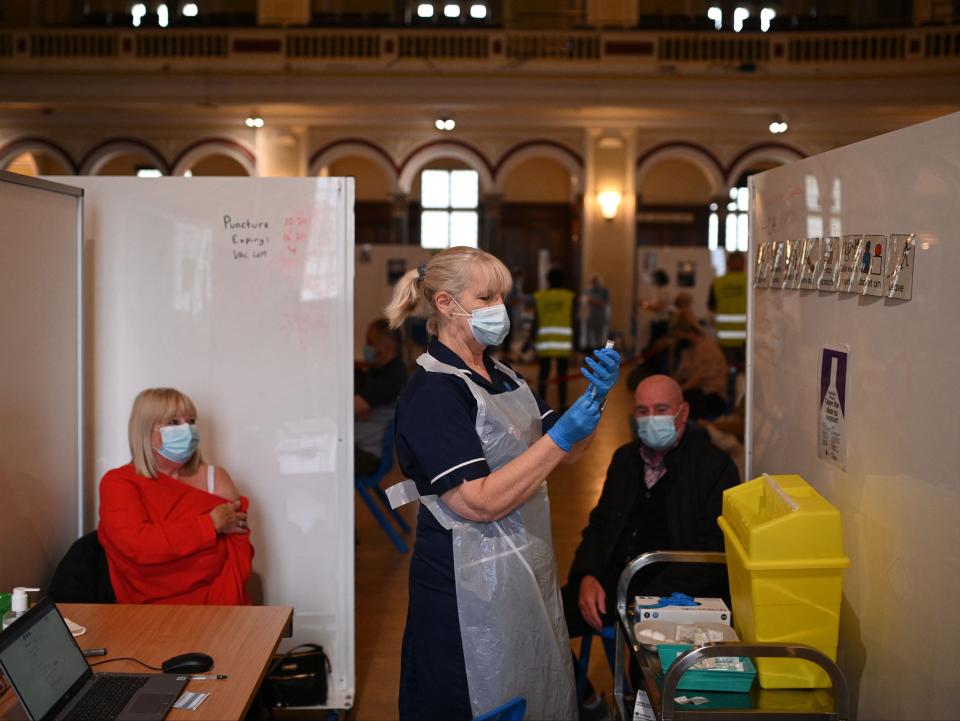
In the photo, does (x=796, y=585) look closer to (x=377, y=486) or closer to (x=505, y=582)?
(x=505, y=582)

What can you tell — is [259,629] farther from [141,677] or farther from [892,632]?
[892,632]

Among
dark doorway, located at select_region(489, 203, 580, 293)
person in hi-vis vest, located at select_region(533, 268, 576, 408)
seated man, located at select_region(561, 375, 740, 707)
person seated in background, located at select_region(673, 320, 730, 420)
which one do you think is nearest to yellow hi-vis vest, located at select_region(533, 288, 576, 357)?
person in hi-vis vest, located at select_region(533, 268, 576, 408)

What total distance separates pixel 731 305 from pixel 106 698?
8348 millimetres

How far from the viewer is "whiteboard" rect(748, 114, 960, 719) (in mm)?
1981

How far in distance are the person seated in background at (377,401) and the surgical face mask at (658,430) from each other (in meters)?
2.71

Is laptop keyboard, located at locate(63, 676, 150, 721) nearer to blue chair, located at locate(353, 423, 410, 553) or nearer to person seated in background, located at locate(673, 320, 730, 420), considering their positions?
blue chair, located at locate(353, 423, 410, 553)

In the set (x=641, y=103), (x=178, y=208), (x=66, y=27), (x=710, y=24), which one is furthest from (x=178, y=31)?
(x=178, y=208)

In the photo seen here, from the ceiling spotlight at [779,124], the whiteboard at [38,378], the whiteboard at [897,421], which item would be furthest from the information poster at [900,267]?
the ceiling spotlight at [779,124]

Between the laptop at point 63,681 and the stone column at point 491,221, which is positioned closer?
the laptop at point 63,681

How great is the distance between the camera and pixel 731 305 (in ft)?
31.6

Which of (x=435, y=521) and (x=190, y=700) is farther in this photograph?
(x=435, y=521)

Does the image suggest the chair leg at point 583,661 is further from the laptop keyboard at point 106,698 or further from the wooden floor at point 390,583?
the laptop keyboard at point 106,698

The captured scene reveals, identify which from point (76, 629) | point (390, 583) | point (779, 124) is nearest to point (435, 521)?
point (76, 629)

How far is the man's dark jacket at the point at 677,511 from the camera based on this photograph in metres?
2.95
